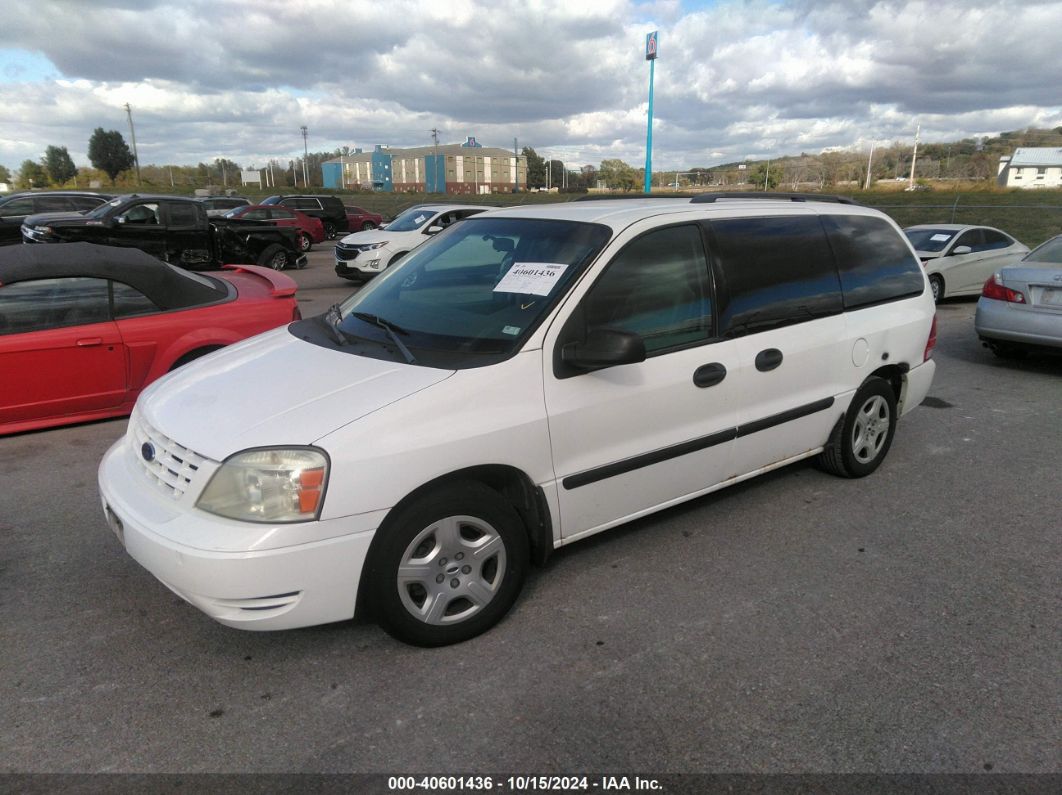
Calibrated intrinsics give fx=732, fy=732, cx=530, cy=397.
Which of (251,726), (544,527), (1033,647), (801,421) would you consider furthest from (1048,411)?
(251,726)

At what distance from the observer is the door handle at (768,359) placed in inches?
148

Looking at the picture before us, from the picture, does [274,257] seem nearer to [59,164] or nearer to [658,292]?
[658,292]

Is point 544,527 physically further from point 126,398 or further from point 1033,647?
point 126,398

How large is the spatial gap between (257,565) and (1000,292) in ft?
26.8

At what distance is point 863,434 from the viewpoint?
4.65 metres

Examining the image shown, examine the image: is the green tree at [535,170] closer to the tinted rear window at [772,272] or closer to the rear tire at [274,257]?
the rear tire at [274,257]

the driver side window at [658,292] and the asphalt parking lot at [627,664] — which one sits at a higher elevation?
the driver side window at [658,292]

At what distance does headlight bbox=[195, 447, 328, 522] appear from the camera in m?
2.53

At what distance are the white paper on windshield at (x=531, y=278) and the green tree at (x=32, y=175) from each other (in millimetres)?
102633

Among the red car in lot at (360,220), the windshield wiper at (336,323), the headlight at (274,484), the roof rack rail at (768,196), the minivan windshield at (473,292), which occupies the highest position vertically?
the roof rack rail at (768,196)

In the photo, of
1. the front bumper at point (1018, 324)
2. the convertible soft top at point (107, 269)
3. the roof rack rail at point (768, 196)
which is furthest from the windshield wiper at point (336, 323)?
the front bumper at point (1018, 324)

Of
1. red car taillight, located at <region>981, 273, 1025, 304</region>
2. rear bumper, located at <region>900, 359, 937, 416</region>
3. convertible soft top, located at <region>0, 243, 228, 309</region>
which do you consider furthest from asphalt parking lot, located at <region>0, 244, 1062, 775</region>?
red car taillight, located at <region>981, 273, 1025, 304</region>

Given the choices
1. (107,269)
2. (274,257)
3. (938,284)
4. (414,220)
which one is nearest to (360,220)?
(274,257)

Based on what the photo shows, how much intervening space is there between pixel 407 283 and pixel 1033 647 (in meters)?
3.25
